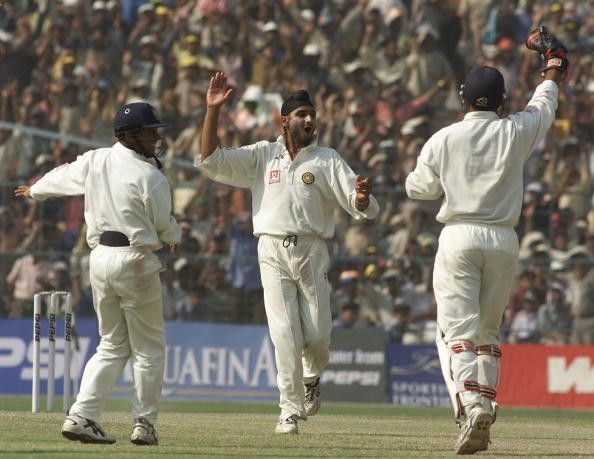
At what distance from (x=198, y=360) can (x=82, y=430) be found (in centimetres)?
1030

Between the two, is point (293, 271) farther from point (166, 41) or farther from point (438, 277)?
point (166, 41)

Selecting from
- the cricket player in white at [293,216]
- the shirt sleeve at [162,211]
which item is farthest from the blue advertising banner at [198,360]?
the shirt sleeve at [162,211]

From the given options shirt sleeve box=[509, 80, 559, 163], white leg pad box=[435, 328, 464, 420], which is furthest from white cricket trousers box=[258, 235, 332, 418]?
shirt sleeve box=[509, 80, 559, 163]

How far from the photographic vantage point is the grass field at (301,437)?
1019 cm

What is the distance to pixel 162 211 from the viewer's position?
10.7 metres

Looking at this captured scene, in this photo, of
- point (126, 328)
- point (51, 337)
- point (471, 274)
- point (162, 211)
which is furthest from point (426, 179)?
point (51, 337)

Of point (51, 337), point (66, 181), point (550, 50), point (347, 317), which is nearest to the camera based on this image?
point (66, 181)

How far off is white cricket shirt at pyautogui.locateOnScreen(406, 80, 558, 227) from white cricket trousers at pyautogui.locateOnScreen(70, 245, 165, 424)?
6.84 feet

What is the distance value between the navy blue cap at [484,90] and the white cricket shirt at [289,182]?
61.9 inches

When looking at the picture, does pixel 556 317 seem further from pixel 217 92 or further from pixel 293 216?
pixel 217 92

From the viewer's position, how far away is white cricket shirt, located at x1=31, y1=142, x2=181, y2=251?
10672 millimetres

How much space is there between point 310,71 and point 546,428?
11915 millimetres

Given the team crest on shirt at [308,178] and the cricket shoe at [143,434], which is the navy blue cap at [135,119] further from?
the cricket shoe at [143,434]

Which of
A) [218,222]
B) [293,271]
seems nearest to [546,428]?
[293,271]
